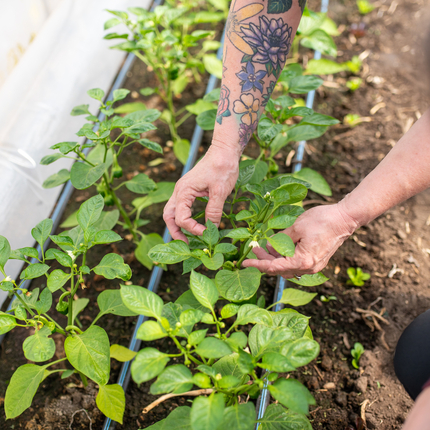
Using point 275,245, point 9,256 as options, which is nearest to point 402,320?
point 275,245

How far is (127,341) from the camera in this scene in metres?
1.30

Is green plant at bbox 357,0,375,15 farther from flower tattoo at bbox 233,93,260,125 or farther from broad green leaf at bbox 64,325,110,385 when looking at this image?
broad green leaf at bbox 64,325,110,385

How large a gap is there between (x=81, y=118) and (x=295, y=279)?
1.20 meters

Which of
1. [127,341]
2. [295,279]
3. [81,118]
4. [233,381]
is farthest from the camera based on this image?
[81,118]

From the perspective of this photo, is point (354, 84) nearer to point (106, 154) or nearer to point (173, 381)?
point (106, 154)

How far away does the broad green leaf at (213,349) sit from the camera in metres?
0.69

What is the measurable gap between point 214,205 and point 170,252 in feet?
0.62

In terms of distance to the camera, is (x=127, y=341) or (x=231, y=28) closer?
(x=231, y=28)

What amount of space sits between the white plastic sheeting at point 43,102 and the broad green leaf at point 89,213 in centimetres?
54

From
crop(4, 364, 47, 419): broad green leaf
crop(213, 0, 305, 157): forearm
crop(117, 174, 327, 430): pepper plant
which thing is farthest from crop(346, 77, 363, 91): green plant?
crop(4, 364, 47, 419): broad green leaf

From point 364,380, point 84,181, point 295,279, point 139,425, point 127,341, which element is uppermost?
point 84,181

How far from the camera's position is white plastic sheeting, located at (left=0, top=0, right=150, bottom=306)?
1394mm

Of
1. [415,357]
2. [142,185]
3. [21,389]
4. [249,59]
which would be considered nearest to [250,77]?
[249,59]

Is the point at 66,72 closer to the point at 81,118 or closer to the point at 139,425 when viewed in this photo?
the point at 81,118
